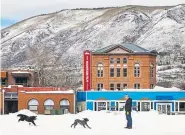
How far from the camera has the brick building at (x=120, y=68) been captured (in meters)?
69.8

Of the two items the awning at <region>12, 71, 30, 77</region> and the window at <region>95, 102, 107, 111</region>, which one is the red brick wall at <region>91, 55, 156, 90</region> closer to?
the awning at <region>12, 71, 30, 77</region>

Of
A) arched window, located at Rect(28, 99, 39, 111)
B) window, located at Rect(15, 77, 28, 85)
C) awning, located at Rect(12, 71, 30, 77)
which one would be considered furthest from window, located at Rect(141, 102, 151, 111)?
window, located at Rect(15, 77, 28, 85)

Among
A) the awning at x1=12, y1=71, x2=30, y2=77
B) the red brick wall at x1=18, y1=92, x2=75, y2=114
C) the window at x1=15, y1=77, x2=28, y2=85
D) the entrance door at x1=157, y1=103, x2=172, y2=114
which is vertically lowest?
the entrance door at x1=157, y1=103, x2=172, y2=114

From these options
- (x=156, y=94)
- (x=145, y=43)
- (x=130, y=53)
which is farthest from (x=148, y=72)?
(x=145, y=43)

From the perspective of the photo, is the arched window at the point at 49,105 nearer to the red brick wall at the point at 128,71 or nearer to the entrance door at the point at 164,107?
the entrance door at the point at 164,107

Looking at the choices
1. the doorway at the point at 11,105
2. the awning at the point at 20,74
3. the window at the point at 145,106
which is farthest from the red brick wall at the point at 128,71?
the window at the point at 145,106

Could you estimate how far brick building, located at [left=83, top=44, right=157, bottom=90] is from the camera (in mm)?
69812

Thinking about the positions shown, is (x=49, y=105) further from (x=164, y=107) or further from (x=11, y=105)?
(x=164, y=107)

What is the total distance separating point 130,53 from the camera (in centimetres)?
7019

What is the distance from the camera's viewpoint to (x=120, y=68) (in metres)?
70.1

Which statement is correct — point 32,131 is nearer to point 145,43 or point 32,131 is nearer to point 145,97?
point 145,97

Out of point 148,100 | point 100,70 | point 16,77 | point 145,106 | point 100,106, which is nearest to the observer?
point 145,106

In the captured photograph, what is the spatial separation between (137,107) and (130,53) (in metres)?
17.1

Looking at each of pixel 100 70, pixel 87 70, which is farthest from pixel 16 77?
pixel 87 70
